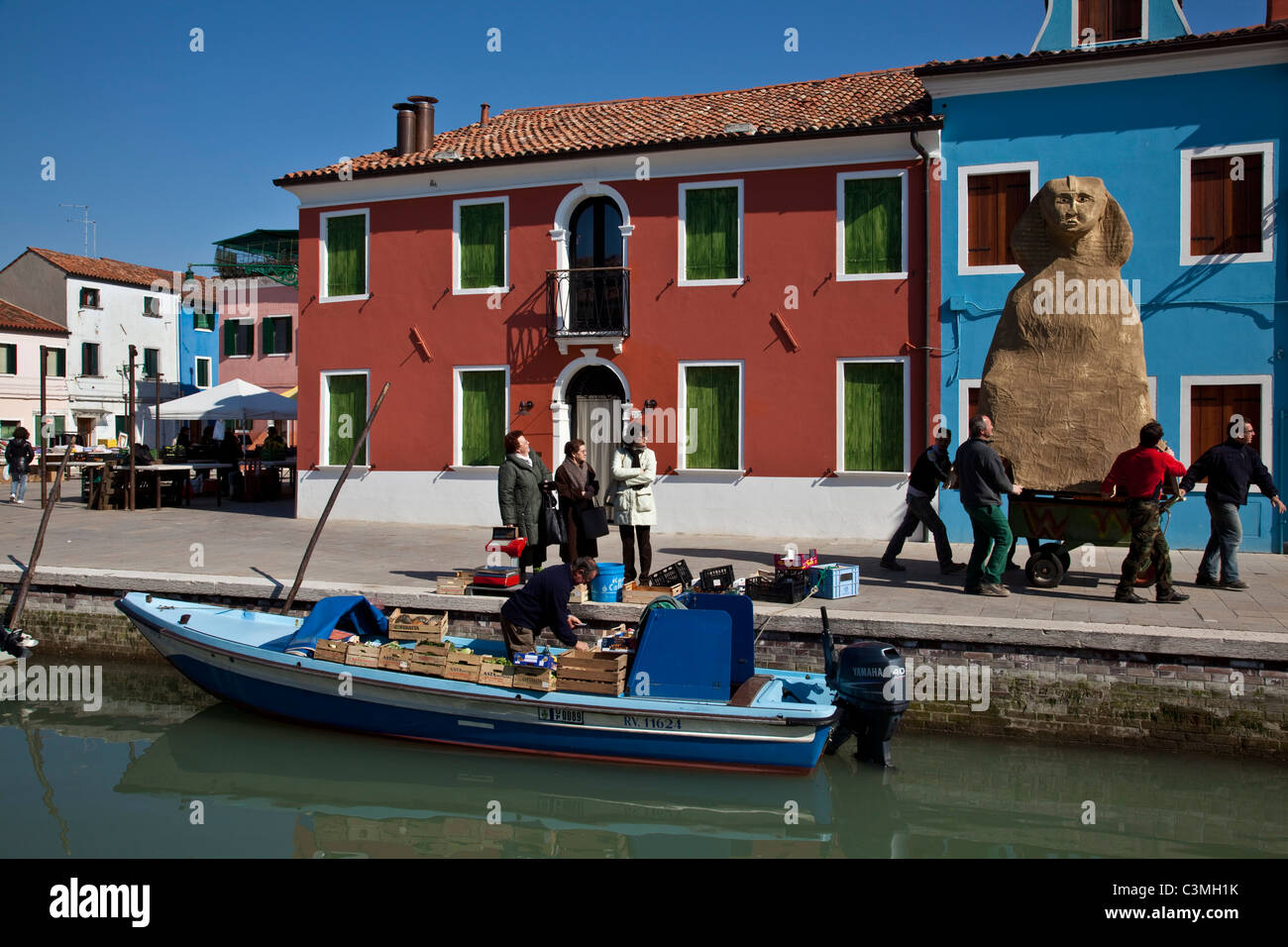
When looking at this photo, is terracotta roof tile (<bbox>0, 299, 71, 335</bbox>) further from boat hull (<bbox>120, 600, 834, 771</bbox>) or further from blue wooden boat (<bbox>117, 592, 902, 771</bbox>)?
blue wooden boat (<bbox>117, 592, 902, 771</bbox>)

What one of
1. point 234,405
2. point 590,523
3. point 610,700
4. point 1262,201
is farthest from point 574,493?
point 234,405

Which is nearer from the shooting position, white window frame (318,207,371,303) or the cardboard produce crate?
the cardboard produce crate

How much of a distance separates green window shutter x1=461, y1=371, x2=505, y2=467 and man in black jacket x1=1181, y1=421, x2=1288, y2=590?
10.6 meters

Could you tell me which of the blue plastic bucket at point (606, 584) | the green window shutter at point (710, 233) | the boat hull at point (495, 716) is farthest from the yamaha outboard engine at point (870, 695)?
the green window shutter at point (710, 233)

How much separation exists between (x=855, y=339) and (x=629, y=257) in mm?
3845

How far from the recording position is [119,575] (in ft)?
39.1

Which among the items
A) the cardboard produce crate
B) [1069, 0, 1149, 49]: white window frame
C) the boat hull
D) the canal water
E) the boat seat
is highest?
[1069, 0, 1149, 49]: white window frame

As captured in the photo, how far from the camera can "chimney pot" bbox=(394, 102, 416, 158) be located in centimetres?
1934

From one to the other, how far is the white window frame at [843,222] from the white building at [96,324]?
30.2 meters

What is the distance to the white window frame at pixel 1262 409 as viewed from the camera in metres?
14.2

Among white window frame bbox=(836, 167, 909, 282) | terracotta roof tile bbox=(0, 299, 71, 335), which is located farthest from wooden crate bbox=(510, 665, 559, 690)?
terracotta roof tile bbox=(0, 299, 71, 335)

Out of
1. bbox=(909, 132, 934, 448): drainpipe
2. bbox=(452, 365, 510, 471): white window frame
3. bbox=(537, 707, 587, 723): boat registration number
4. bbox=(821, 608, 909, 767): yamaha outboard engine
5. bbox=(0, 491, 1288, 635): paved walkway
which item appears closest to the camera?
bbox=(821, 608, 909, 767): yamaha outboard engine
